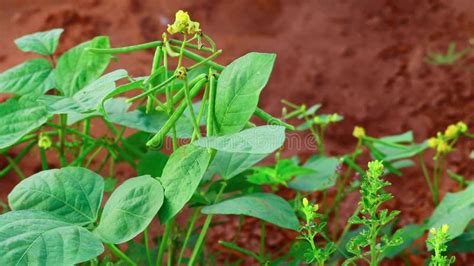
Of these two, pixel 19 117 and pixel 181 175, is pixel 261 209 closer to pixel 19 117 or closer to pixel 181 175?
pixel 181 175

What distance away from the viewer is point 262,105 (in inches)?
82.2

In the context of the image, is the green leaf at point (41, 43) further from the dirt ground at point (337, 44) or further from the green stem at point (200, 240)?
the dirt ground at point (337, 44)

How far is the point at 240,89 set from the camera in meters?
1.02

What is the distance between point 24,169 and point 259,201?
2.77ft

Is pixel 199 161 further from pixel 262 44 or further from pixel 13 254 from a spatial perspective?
pixel 262 44

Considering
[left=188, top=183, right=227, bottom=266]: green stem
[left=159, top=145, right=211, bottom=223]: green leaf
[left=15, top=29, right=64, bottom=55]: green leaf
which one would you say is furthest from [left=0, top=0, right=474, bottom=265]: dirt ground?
[left=159, top=145, right=211, bottom=223]: green leaf

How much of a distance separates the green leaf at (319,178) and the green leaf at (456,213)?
0.19 m

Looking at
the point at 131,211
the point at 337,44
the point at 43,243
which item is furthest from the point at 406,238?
the point at 337,44

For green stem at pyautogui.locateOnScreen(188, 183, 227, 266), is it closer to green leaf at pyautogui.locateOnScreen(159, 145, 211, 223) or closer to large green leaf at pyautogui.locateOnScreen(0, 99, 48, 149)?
green leaf at pyautogui.locateOnScreen(159, 145, 211, 223)

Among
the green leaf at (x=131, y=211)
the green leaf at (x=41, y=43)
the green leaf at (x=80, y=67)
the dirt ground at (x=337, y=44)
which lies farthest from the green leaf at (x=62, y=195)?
the dirt ground at (x=337, y=44)

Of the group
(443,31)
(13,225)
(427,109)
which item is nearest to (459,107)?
(427,109)

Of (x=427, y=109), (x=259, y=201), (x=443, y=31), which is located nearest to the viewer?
(x=259, y=201)

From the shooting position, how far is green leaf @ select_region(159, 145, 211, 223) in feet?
3.15

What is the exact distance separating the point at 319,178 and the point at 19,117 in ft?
1.91
